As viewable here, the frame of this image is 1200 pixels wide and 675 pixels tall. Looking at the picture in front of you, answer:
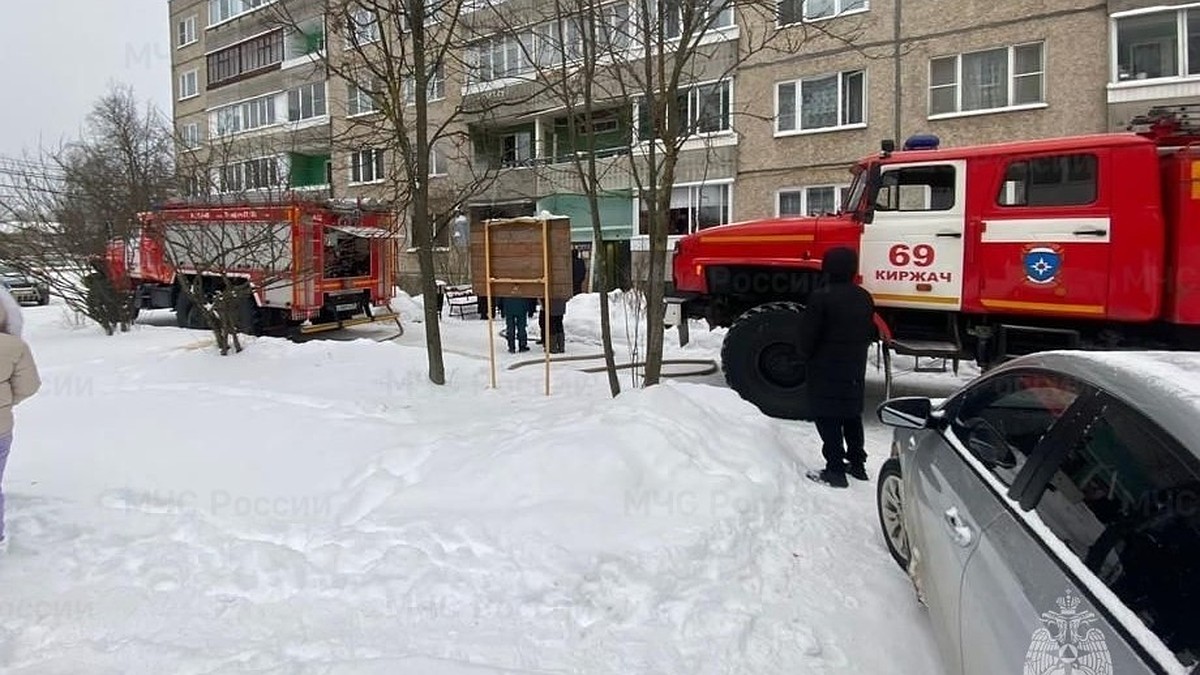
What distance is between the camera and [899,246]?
6.89m

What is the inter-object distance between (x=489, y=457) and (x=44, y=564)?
242cm

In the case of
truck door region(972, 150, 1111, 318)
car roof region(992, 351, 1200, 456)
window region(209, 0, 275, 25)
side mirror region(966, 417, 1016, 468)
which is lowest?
side mirror region(966, 417, 1016, 468)

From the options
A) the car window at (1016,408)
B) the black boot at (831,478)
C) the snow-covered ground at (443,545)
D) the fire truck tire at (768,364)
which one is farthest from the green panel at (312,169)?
the car window at (1016,408)


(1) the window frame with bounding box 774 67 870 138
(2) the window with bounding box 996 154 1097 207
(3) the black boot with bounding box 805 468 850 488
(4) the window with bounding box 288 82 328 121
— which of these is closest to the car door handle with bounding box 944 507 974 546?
(3) the black boot with bounding box 805 468 850 488

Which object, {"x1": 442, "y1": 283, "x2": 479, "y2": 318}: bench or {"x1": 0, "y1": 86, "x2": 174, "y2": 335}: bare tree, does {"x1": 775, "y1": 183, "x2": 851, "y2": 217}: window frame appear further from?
{"x1": 0, "y1": 86, "x2": 174, "y2": 335}: bare tree

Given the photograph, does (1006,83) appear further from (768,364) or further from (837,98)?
(768,364)

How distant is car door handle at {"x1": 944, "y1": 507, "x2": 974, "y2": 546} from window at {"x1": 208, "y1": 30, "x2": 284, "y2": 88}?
3798 cm

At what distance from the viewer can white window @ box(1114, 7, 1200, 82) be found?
48.0 feet

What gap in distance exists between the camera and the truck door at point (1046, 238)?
236 inches

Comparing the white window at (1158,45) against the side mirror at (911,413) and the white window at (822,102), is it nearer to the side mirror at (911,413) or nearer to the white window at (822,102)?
the white window at (822,102)

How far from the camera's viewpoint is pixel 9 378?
3877 mm

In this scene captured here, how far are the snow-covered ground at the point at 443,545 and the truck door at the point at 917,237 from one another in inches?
65.5

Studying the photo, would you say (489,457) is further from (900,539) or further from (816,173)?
(816,173)

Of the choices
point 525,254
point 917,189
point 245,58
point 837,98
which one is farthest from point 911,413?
point 245,58
